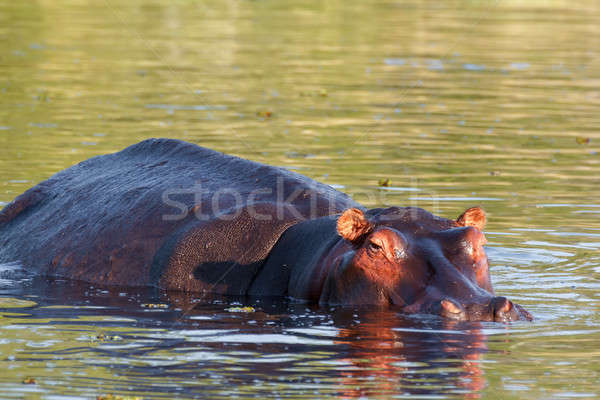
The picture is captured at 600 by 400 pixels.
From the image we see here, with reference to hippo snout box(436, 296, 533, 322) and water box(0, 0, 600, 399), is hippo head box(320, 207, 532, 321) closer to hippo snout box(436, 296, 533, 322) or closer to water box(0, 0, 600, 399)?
hippo snout box(436, 296, 533, 322)

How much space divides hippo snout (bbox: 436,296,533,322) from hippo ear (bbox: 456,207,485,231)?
0.96m

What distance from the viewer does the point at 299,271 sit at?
28.8ft

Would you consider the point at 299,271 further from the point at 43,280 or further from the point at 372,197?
the point at 372,197

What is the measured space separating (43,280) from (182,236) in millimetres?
A: 1510

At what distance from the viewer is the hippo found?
25.9ft

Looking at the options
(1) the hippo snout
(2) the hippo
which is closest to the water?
(1) the hippo snout

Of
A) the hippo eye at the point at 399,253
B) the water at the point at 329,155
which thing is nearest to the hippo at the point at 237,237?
the hippo eye at the point at 399,253

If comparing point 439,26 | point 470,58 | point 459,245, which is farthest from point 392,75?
point 459,245

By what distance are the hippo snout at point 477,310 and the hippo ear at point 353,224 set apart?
0.86m

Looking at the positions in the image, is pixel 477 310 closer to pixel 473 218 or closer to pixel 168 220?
pixel 473 218

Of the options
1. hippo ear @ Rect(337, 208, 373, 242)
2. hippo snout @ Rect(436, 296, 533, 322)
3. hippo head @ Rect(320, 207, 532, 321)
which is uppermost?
hippo ear @ Rect(337, 208, 373, 242)

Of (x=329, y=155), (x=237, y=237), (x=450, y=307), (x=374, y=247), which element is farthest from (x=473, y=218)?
(x=329, y=155)

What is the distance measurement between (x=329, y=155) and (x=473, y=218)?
8.53 meters

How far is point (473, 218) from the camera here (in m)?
8.54
